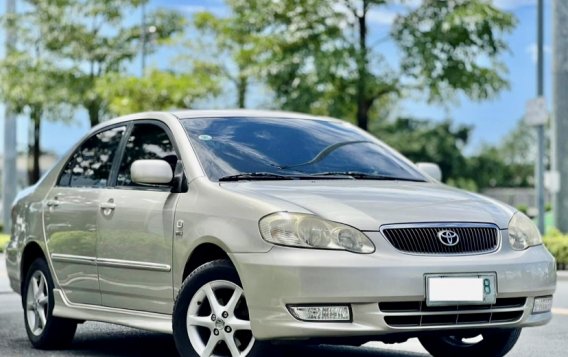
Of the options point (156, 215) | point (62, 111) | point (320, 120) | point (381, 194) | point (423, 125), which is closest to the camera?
point (381, 194)

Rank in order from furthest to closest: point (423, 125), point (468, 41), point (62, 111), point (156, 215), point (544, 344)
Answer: point (423, 125) → point (62, 111) → point (468, 41) → point (544, 344) → point (156, 215)

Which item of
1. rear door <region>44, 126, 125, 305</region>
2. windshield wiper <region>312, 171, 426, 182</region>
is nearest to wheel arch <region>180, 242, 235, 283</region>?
windshield wiper <region>312, 171, 426, 182</region>

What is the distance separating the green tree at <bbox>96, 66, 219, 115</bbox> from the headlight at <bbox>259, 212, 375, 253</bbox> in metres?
34.0

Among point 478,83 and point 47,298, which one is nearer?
point 47,298

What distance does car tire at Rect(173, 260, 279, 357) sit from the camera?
21.5 ft

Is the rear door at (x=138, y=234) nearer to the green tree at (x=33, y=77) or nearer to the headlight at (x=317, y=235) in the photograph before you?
the headlight at (x=317, y=235)

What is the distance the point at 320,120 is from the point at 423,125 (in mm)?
91634

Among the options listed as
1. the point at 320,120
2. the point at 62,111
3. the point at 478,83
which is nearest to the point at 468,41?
the point at 478,83

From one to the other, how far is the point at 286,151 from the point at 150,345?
208 cm

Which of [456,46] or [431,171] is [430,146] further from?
[431,171]

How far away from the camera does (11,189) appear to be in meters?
30.8

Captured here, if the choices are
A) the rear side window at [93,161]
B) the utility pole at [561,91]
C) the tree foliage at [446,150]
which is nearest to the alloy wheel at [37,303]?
the rear side window at [93,161]

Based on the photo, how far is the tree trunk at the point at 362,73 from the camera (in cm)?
2969

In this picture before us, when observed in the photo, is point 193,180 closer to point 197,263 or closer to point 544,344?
point 197,263
